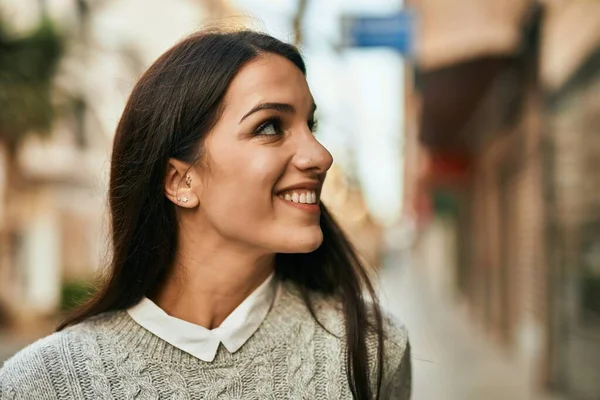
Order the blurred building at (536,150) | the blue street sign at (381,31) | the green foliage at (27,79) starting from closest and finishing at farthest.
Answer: the blurred building at (536,150)
the blue street sign at (381,31)
the green foliage at (27,79)

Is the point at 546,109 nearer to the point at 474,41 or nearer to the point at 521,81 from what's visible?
the point at 474,41

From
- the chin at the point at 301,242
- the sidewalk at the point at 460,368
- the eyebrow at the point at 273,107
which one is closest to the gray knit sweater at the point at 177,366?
the chin at the point at 301,242

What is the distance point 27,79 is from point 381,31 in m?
8.15

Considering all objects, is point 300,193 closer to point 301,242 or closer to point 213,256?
point 301,242

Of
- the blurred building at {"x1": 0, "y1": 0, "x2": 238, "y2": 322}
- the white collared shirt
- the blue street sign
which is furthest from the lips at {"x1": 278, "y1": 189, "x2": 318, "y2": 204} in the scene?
the blurred building at {"x1": 0, "y1": 0, "x2": 238, "y2": 322}

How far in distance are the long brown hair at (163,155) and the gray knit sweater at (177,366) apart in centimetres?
5

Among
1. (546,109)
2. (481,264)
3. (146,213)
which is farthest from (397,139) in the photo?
(146,213)

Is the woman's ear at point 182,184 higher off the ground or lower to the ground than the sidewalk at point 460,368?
higher

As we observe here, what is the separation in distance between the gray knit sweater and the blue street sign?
559cm

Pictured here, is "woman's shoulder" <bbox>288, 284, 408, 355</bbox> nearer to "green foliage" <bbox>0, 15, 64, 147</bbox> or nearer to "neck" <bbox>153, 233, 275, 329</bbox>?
"neck" <bbox>153, 233, 275, 329</bbox>

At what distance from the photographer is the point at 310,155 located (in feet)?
5.66

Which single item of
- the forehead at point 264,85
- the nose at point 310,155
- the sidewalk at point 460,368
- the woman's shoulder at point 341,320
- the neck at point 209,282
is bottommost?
the sidewalk at point 460,368

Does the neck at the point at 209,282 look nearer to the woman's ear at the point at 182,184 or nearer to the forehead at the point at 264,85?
the woman's ear at the point at 182,184

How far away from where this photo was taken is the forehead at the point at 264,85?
1.72m
